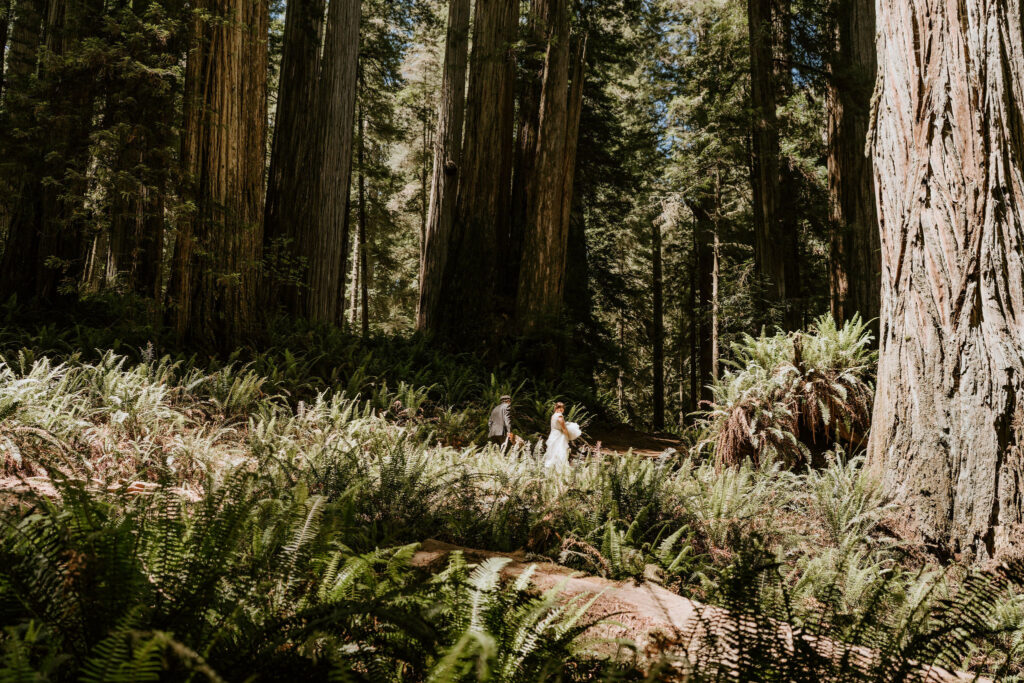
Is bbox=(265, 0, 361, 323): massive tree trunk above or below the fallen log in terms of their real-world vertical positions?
above

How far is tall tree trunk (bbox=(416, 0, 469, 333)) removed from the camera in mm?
11953

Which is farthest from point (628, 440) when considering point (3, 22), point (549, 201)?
point (3, 22)

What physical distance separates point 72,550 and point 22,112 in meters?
8.82

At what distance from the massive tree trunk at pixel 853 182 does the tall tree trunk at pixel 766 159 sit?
1.13 meters

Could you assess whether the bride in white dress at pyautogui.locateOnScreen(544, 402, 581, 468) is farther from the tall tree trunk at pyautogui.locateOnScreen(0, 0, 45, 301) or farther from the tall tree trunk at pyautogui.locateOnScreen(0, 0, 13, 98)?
the tall tree trunk at pyautogui.locateOnScreen(0, 0, 13, 98)

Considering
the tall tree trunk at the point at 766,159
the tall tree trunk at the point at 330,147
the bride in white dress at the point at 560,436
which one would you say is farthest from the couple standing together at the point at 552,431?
the tall tree trunk at the point at 766,159

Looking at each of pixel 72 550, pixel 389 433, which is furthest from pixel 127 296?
pixel 72 550

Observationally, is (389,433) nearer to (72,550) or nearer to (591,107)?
(72,550)

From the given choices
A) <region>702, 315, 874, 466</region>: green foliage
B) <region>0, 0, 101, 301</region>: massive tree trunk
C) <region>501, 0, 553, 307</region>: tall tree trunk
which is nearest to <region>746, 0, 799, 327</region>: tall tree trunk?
<region>501, 0, 553, 307</region>: tall tree trunk

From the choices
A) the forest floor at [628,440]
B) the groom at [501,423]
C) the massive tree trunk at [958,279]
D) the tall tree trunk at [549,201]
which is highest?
the tall tree trunk at [549,201]

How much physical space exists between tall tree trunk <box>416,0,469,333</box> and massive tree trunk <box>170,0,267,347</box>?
4.17m

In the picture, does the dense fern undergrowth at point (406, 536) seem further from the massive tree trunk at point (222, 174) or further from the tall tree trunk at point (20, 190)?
the tall tree trunk at point (20, 190)

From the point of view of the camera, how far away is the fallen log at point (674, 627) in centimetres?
191

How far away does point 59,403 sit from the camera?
5.50 m
